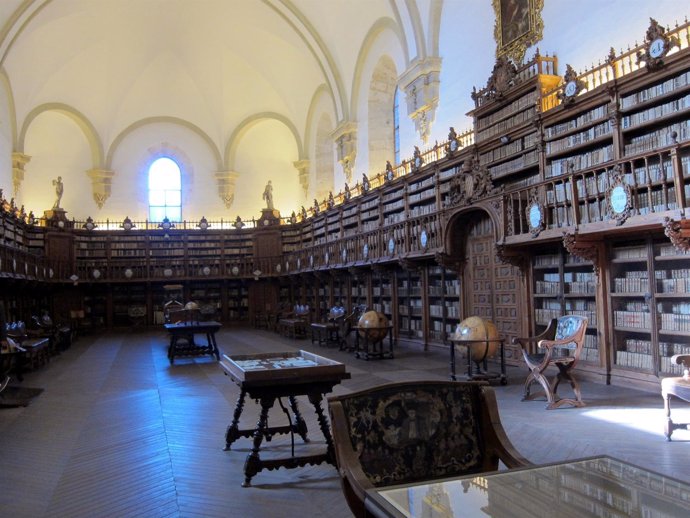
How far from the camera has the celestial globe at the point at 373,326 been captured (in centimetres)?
973

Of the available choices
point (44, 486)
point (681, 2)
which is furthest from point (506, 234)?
point (44, 486)

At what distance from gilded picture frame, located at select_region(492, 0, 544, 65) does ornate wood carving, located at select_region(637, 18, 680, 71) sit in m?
3.37

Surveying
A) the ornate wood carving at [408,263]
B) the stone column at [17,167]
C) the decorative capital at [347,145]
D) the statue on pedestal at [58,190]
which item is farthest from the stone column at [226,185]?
the ornate wood carving at [408,263]

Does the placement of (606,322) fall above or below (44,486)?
above

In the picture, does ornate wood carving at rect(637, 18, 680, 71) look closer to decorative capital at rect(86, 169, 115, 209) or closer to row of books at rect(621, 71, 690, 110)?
row of books at rect(621, 71, 690, 110)

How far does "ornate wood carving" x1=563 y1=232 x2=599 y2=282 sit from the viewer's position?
704cm

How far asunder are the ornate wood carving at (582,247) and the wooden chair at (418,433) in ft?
16.0

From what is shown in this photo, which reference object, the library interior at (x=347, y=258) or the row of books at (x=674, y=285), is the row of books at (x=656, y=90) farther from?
the row of books at (x=674, y=285)

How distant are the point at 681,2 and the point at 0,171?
1825 centimetres

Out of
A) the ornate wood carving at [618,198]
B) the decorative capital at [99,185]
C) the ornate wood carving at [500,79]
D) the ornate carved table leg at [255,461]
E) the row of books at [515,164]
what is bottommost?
the ornate carved table leg at [255,461]

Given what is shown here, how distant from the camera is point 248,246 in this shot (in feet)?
70.2

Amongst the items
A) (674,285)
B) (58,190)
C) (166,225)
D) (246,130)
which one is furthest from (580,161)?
(58,190)

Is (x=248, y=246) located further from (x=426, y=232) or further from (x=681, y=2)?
(x=681, y=2)

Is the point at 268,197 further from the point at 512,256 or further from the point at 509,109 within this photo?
the point at 512,256
